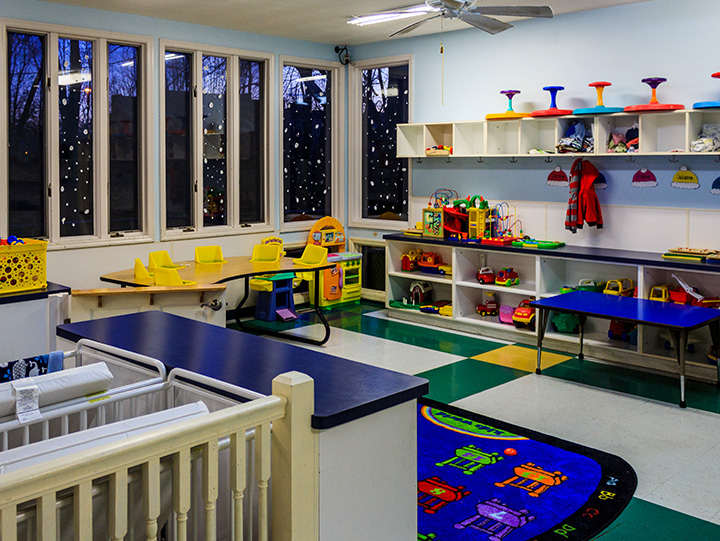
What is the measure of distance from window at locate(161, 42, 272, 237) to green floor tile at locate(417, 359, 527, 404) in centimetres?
317

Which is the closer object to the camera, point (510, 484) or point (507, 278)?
point (510, 484)

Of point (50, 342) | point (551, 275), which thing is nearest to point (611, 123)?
point (551, 275)

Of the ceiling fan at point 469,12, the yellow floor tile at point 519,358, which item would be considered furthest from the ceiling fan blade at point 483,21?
the yellow floor tile at point 519,358

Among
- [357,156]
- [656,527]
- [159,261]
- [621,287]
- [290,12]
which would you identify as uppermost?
[290,12]

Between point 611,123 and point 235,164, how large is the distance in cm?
391

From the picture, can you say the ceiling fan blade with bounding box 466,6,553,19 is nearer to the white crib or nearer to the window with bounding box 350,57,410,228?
the white crib

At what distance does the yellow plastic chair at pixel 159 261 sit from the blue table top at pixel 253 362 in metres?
3.19

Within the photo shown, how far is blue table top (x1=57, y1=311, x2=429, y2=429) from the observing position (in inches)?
87.4

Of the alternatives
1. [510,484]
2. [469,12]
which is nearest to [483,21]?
[469,12]

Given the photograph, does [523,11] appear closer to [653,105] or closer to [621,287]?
[653,105]

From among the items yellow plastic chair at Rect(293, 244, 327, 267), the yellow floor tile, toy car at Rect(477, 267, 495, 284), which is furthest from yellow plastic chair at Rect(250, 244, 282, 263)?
the yellow floor tile

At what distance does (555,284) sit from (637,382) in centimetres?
148

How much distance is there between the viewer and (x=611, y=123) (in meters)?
6.54

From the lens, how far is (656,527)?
337 cm
